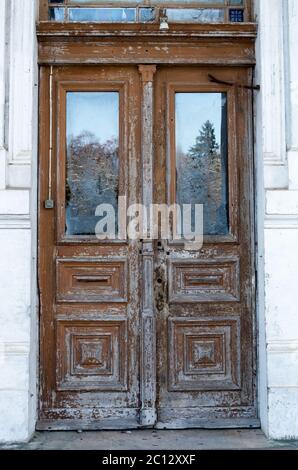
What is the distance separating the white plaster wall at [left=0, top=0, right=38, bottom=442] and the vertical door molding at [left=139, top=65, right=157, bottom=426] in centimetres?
81

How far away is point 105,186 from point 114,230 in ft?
1.15

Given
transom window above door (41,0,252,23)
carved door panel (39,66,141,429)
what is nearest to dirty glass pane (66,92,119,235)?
carved door panel (39,66,141,429)

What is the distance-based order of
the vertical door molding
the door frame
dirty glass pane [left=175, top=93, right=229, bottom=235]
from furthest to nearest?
dirty glass pane [left=175, top=93, right=229, bottom=235], the door frame, the vertical door molding

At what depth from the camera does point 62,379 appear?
5031 millimetres

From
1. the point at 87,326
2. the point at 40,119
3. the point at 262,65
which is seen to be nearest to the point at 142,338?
the point at 87,326

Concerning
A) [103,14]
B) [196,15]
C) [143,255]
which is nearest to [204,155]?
[143,255]

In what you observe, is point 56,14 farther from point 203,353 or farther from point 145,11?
point 203,353

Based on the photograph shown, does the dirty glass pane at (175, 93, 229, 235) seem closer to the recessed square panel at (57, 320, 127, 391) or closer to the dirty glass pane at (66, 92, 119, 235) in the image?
the dirty glass pane at (66, 92, 119, 235)

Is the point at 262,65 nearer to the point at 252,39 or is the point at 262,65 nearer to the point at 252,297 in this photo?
the point at 252,39

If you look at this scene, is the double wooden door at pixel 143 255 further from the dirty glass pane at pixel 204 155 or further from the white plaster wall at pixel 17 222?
the white plaster wall at pixel 17 222

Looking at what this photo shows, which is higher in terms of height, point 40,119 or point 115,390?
point 40,119

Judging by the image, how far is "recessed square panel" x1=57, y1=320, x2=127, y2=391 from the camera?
16.5 feet

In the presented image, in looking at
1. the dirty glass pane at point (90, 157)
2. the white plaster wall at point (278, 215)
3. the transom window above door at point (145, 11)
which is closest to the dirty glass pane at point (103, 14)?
the transom window above door at point (145, 11)

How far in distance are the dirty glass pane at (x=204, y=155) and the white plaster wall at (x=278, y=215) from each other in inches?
12.5
